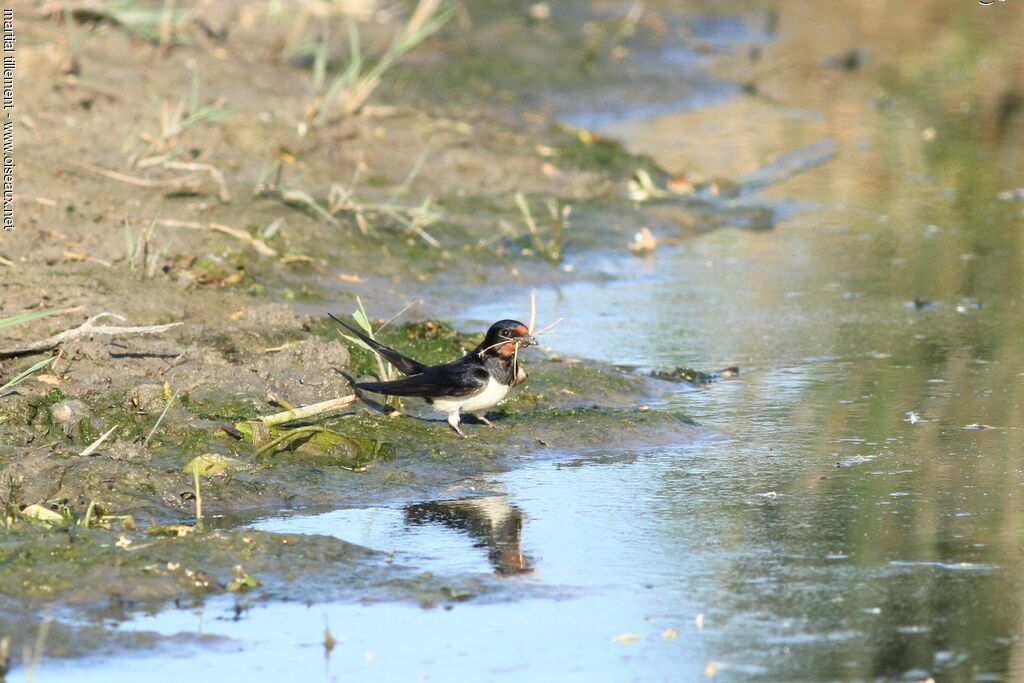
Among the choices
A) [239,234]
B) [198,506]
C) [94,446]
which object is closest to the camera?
[198,506]

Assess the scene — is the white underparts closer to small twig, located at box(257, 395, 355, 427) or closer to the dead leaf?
small twig, located at box(257, 395, 355, 427)

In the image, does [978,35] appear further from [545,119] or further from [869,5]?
[545,119]

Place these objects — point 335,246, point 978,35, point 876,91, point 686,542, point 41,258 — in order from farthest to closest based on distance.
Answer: point 978,35 → point 876,91 → point 335,246 → point 41,258 → point 686,542

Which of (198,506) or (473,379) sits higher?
(473,379)

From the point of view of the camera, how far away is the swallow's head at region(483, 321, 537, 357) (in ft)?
17.6

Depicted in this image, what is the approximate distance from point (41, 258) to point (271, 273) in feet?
3.42

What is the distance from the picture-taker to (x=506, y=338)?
17.7 ft

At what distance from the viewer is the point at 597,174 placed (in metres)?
9.75

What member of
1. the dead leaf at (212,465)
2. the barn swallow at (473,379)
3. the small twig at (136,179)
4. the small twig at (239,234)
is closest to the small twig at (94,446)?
the dead leaf at (212,465)

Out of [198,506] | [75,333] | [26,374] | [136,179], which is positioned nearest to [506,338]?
[198,506]

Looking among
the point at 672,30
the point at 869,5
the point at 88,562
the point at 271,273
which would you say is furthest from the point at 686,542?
the point at 869,5

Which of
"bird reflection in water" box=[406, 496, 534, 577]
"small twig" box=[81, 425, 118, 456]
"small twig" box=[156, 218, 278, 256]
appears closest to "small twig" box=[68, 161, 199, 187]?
"small twig" box=[156, 218, 278, 256]

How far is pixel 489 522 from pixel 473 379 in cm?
80

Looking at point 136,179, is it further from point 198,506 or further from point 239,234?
point 198,506
